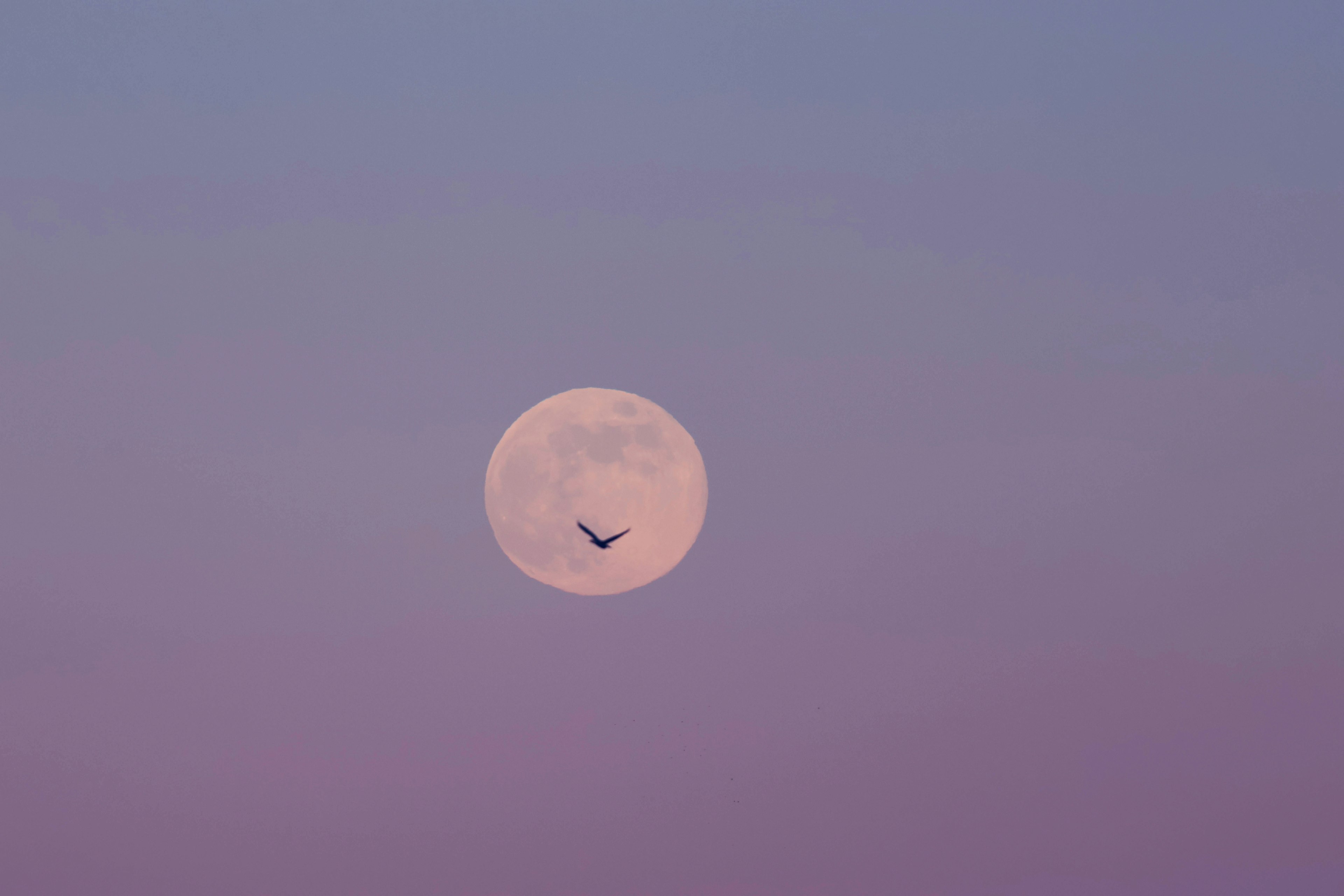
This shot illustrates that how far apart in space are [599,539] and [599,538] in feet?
0.04

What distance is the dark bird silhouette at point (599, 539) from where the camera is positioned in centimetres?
1151

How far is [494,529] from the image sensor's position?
40.9 feet

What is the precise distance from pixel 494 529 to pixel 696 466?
3770 millimetres

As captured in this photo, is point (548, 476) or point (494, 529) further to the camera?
point (494, 529)

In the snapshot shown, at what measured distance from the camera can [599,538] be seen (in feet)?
37.8

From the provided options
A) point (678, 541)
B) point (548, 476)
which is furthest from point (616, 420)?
point (678, 541)

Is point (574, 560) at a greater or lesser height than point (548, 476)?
lesser

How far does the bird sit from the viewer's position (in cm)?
1151

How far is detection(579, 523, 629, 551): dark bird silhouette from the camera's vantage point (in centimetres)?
1151

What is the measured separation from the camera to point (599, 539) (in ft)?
37.8

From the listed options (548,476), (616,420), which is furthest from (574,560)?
(616,420)

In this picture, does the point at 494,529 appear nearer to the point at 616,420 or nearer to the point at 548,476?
the point at 548,476

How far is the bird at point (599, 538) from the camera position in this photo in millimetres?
11508

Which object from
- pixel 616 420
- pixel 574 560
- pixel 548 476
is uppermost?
pixel 616 420
